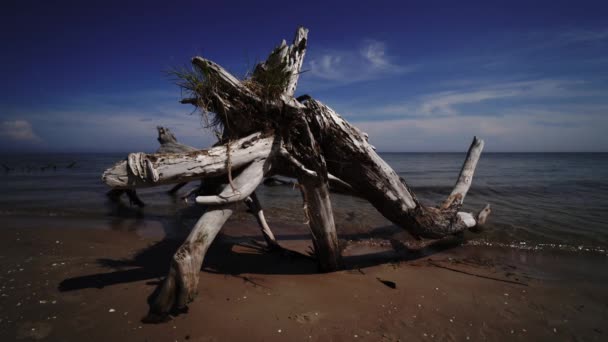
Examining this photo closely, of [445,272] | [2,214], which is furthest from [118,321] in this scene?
[2,214]

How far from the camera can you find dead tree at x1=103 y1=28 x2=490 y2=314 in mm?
3045

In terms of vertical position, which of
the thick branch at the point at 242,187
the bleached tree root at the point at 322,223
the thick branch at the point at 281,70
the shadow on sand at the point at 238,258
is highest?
the thick branch at the point at 281,70

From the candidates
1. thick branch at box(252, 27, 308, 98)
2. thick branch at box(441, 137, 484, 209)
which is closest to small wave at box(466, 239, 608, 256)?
thick branch at box(441, 137, 484, 209)

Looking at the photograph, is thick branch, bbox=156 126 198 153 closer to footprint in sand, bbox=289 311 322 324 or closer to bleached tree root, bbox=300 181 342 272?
bleached tree root, bbox=300 181 342 272

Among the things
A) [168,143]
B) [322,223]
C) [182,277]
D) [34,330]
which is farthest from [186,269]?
Answer: [168,143]

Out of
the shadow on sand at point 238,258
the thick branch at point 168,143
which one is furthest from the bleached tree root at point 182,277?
the thick branch at point 168,143

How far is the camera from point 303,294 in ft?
12.1

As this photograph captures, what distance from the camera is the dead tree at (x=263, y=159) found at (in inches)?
120

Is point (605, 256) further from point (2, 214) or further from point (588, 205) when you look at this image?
point (2, 214)

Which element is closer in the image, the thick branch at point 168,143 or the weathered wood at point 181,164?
the weathered wood at point 181,164

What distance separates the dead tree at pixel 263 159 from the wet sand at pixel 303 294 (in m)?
0.48

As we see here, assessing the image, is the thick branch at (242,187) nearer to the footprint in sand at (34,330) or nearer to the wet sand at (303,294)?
the wet sand at (303,294)

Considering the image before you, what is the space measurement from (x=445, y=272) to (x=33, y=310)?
577 centimetres

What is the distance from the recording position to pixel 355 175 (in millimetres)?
4398
